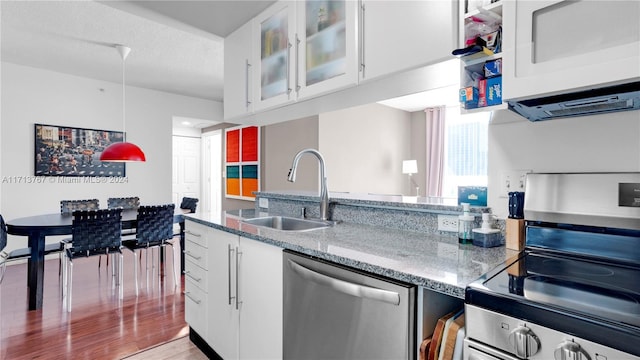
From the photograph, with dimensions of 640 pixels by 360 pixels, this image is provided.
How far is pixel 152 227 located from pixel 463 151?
495cm

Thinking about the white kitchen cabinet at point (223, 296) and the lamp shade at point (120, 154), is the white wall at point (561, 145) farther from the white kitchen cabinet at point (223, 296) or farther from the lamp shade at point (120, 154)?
the lamp shade at point (120, 154)

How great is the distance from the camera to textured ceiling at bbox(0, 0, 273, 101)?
2121 millimetres

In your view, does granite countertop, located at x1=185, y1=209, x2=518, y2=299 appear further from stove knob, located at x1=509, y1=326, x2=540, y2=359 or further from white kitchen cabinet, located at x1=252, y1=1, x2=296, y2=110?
white kitchen cabinet, located at x1=252, y1=1, x2=296, y2=110

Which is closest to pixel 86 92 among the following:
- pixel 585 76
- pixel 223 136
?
pixel 223 136

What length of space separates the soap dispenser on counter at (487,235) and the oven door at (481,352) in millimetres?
541

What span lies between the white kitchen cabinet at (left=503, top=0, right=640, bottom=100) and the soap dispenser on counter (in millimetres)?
519

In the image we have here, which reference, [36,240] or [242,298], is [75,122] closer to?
[36,240]

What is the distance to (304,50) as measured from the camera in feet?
5.92

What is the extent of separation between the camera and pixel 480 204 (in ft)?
4.48

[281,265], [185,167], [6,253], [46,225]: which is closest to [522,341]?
[281,265]

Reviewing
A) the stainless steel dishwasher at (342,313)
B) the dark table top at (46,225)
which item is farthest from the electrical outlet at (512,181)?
the dark table top at (46,225)

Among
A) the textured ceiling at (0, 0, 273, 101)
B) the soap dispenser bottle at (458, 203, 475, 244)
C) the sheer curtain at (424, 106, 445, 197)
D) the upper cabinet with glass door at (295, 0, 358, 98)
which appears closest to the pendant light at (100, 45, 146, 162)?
the textured ceiling at (0, 0, 273, 101)

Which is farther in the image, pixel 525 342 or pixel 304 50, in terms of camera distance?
pixel 304 50

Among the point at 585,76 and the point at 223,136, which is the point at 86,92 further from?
the point at 585,76
